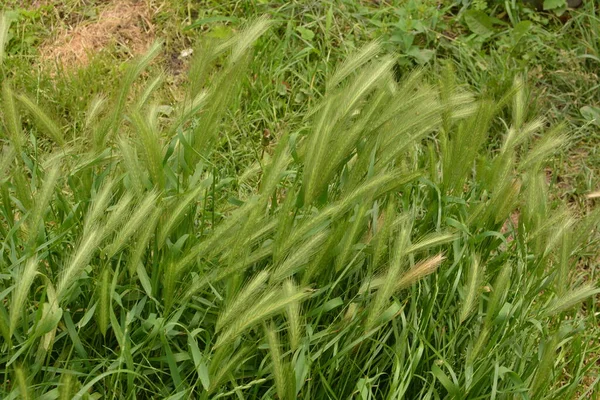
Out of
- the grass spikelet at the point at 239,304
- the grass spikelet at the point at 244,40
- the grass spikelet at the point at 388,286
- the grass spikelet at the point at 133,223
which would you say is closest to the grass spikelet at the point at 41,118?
the grass spikelet at the point at 133,223

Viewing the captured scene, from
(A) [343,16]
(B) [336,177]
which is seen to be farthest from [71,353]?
(A) [343,16]

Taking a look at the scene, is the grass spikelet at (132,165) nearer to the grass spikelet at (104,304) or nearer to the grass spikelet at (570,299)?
the grass spikelet at (104,304)

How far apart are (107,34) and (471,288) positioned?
232 centimetres

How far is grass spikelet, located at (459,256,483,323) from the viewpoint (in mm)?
2281

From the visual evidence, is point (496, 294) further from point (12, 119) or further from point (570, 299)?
point (12, 119)

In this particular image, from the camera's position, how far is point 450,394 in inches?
92.2

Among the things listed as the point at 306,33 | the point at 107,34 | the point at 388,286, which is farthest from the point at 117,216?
the point at 107,34

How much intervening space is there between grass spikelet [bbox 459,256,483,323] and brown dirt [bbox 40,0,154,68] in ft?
6.87

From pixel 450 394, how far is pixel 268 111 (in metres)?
1.70

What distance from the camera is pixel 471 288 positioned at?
2334mm

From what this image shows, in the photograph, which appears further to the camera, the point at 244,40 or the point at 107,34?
the point at 107,34

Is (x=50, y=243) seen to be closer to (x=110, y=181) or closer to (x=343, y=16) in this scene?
(x=110, y=181)

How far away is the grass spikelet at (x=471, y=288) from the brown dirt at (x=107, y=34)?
6.87ft

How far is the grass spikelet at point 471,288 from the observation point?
7.48 ft
